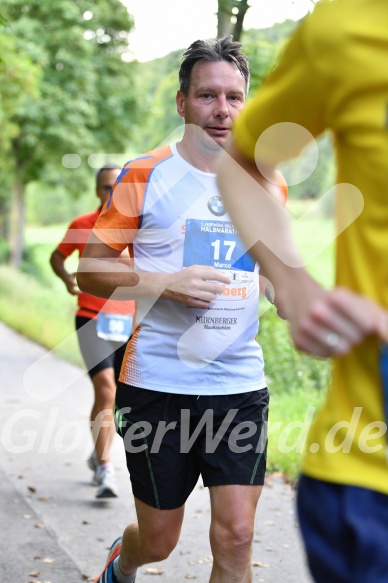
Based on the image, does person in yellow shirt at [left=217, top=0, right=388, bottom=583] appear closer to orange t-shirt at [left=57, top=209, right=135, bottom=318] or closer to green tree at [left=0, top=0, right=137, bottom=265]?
orange t-shirt at [left=57, top=209, right=135, bottom=318]

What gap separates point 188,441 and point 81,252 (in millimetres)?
3422

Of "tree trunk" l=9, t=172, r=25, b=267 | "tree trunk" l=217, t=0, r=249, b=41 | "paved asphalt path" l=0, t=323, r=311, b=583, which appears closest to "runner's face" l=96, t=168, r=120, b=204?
"tree trunk" l=217, t=0, r=249, b=41

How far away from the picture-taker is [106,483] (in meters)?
6.95

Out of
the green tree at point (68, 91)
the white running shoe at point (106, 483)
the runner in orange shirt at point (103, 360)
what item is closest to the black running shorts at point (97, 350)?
the runner in orange shirt at point (103, 360)

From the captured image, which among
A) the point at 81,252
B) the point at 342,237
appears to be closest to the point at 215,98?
the point at 342,237

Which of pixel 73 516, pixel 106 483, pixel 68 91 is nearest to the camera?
pixel 73 516

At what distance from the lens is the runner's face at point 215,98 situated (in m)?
4.02

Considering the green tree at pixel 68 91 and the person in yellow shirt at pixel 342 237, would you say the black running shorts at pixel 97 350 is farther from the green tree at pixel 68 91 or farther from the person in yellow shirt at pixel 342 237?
the green tree at pixel 68 91

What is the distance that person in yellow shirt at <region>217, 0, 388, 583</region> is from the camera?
177 centimetres

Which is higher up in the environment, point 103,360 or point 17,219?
Result: point 17,219

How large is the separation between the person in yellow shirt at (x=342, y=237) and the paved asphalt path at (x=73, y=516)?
3.65 m

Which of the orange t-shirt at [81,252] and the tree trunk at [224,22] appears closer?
the orange t-shirt at [81,252]

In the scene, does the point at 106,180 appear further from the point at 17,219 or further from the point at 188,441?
the point at 17,219

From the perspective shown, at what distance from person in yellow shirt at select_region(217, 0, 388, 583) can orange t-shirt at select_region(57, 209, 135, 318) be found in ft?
16.1
